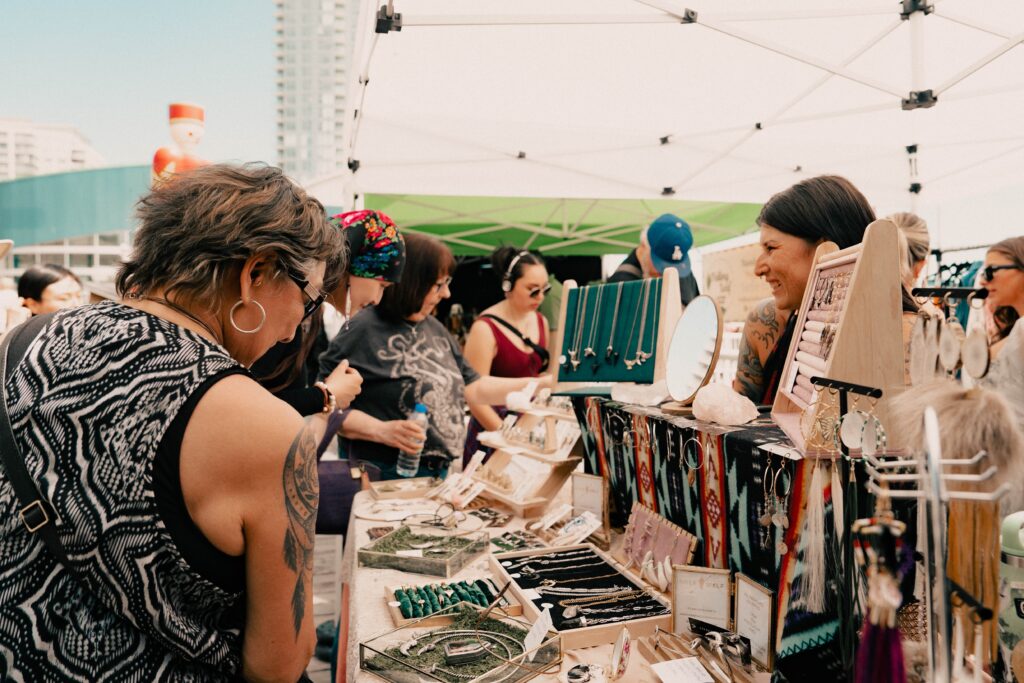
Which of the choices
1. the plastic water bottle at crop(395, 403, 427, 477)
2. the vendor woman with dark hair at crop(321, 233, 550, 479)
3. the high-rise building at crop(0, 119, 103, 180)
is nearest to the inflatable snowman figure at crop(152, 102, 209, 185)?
the vendor woman with dark hair at crop(321, 233, 550, 479)

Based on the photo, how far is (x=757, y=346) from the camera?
79.8 inches

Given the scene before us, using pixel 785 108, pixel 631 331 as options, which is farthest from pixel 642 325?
pixel 785 108

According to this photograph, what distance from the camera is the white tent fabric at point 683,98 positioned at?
4.50 m

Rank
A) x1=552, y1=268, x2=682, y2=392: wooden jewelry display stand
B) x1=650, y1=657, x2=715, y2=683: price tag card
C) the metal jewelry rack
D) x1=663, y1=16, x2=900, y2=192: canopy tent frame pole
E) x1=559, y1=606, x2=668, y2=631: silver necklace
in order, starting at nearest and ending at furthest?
1. the metal jewelry rack
2. x1=650, y1=657, x2=715, y2=683: price tag card
3. x1=559, y1=606, x2=668, y2=631: silver necklace
4. x1=552, y1=268, x2=682, y2=392: wooden jewelry display stand
5. x1=663, y1=16, x2=900, y2=192: canopy tent frame pole

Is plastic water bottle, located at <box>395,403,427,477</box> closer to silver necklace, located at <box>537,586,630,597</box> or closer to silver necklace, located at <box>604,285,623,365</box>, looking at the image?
silver necklace, located at <box>604,285,623,365</box>

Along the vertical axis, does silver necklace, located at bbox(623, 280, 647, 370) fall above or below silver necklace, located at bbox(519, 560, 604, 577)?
above

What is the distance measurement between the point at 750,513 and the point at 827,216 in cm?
78

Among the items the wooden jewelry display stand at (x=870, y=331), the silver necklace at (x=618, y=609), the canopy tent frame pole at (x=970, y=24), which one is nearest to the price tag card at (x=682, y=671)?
the silver necklace at (x=618, y=609)

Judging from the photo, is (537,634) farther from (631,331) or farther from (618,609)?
(631,331)

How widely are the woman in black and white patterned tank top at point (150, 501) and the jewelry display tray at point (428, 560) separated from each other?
803mm

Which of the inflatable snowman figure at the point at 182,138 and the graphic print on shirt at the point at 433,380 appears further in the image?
the inflatable snowman figure at the point at 182,138

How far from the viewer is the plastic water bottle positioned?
2795mm

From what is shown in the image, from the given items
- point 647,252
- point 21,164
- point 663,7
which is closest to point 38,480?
point 647,252

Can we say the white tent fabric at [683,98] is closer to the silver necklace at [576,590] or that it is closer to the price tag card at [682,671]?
the silver necklace at [576,590]
